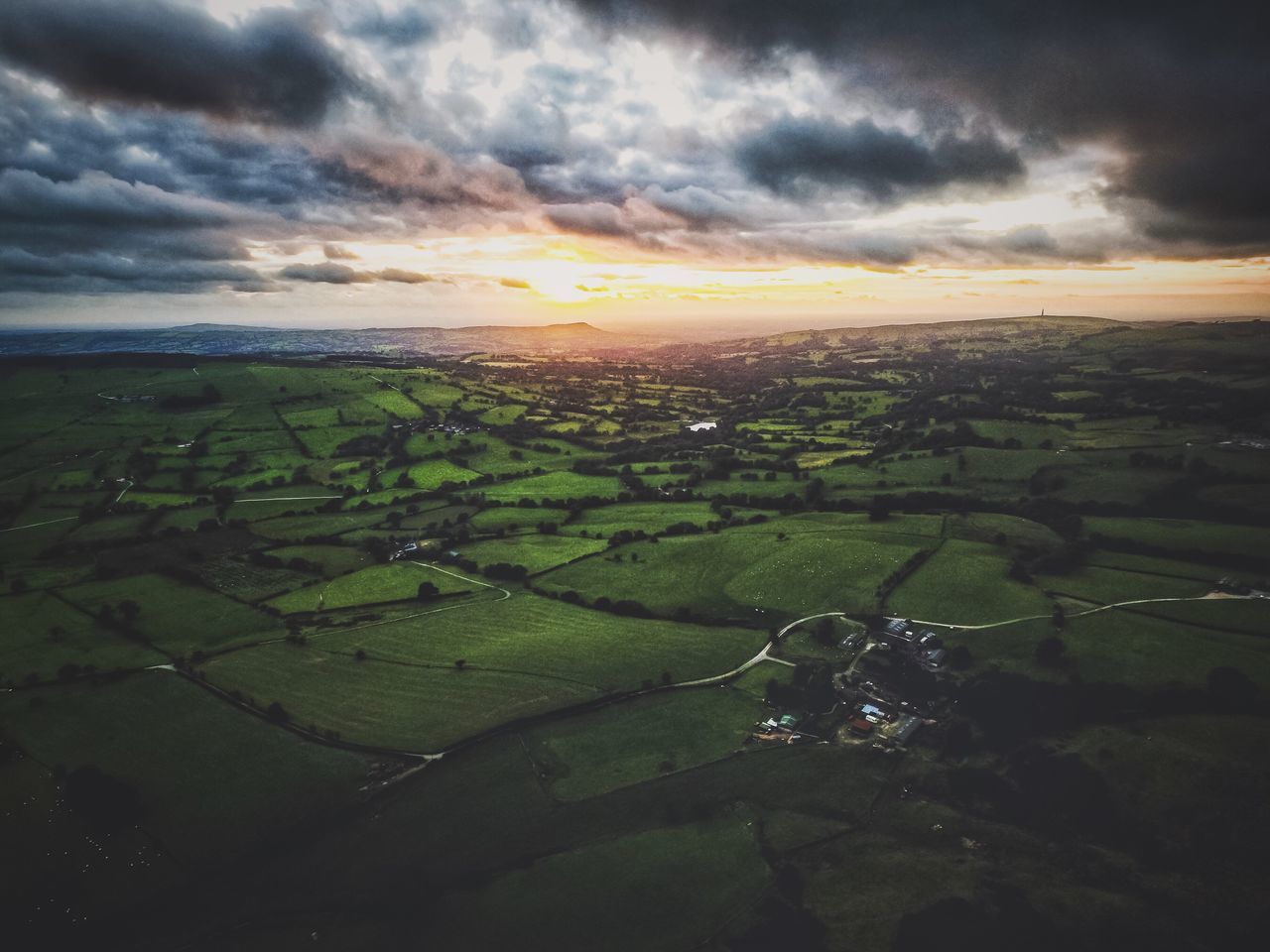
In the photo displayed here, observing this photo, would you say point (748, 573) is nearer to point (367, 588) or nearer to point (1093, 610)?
point (1093, 610)

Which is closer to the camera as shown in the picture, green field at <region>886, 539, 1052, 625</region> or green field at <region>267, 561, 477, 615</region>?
green field at <region>886, 539, 1052, 625</region>

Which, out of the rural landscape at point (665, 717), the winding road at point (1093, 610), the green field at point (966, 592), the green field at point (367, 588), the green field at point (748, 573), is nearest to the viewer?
the rural landscape at point (665, 717)

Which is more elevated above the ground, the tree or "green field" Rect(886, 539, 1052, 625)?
"green field" Rect(886, 539, 1052, 625)

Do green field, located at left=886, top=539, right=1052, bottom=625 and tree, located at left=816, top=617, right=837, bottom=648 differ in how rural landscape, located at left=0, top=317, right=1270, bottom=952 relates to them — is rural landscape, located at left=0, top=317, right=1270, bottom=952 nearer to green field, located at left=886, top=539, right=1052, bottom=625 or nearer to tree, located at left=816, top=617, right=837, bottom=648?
tree, located at left=816, top=617, right=837, bottom=648

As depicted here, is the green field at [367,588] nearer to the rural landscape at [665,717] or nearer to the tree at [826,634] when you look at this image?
the rural landscape at [665,717]

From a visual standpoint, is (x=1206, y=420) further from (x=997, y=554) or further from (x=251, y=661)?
(x=251, y=661)

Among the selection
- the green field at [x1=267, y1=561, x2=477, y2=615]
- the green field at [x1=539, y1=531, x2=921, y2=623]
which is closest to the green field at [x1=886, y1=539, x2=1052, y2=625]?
the green field at [x1=539, y1=531, x2=921, y2=623]

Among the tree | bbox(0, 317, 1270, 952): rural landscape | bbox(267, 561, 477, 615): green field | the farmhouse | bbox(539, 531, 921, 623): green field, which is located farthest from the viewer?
bbox(267, 561, 477, 615): green field

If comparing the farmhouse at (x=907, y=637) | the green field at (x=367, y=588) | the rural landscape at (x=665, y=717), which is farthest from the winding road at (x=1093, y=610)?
the green field at (x=367, y=588)

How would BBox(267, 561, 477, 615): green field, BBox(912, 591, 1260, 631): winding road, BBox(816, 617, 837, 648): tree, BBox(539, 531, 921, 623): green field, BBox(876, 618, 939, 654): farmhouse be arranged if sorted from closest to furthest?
1. BBox(876, 618, 939, 654): farmhouse
2. BBox(912, 591, 1260, 631): winding road
3. BBox(816, 617, 837, 648): tree
4. BBox(539, 531, 921, 623): green field
5. BBox(267, 561, 477, 615): green field

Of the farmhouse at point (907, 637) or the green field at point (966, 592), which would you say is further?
the green field at point (966, 592)
